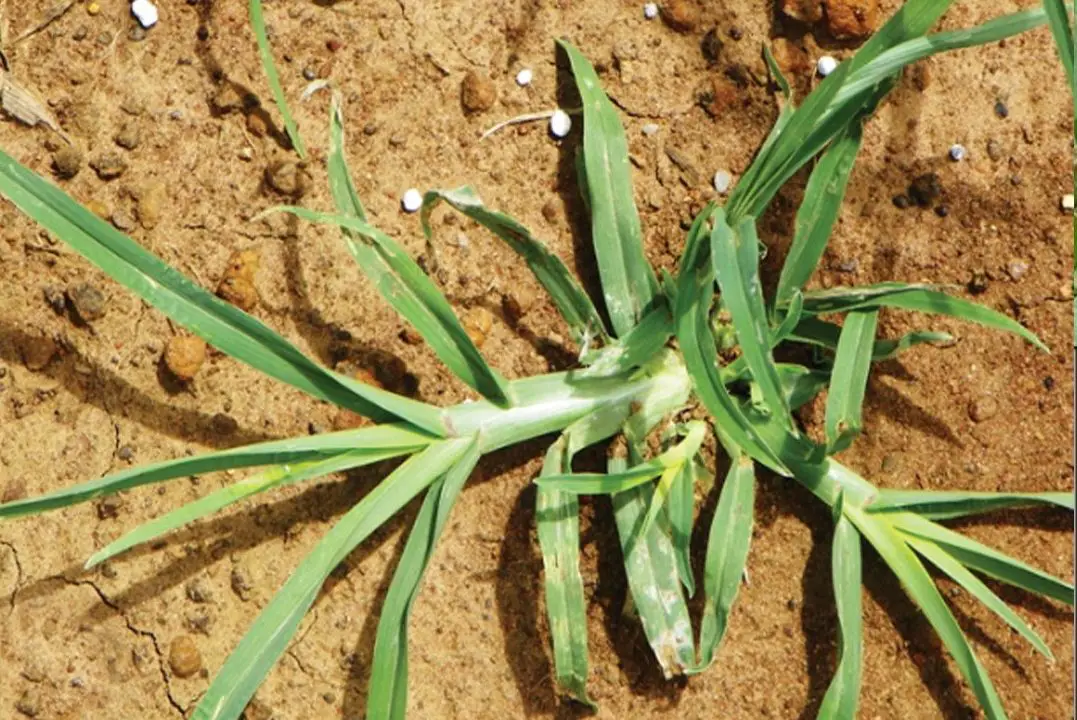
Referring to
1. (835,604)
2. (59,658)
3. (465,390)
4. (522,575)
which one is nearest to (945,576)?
(835,604)

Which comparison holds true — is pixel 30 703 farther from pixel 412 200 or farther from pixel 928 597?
pixel 928 597

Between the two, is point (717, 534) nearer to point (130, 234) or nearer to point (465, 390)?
point (465, 390)

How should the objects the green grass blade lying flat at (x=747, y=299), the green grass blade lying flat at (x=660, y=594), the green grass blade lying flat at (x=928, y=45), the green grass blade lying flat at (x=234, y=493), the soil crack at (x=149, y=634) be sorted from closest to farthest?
1. the green grass blade lying flat at (x=747, y=299)
2. the green grass blade lying flat at (x=234, y=493)
3. the green grass blade lying flat at (x=928, y=45)
4. the green grass blade lying flat at (x=660, y=594)
5. the soil crack at (x=149, y=634)

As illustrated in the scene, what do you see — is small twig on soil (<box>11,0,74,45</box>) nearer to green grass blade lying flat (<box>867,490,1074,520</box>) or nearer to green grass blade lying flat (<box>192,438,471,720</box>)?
green grass blade lying flat (<box>192,438,471,720</box>)

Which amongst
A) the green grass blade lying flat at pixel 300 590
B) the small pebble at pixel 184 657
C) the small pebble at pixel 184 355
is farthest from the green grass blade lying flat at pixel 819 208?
the small pebble at pixel 184 657

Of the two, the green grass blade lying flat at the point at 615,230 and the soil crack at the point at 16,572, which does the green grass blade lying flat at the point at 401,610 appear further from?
the soil crack at the point at 16,572
